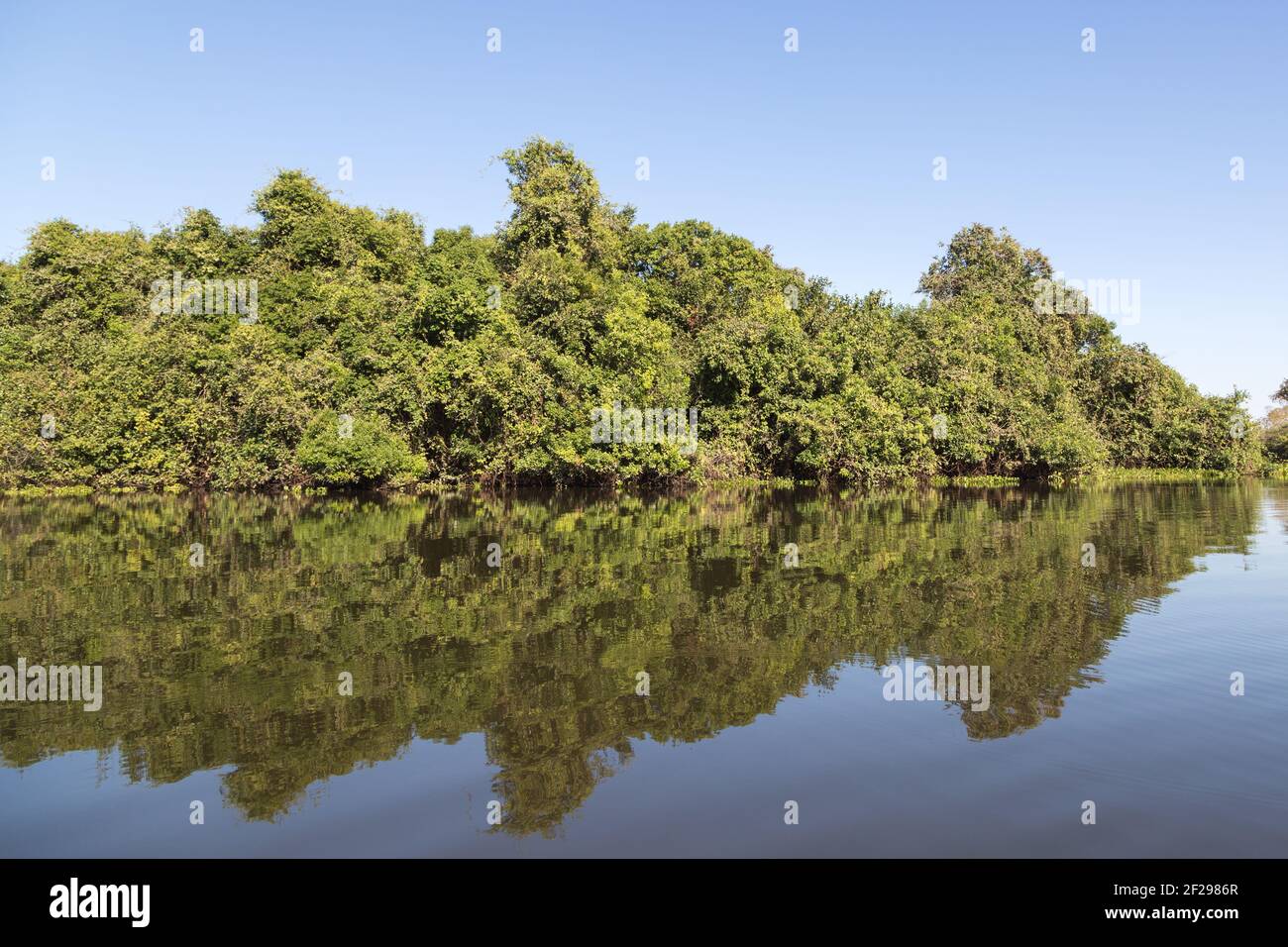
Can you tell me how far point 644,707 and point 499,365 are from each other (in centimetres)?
2803

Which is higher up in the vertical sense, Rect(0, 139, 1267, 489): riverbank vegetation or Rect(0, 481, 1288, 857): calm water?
Rect(0, 139, 1267, 489): riverbank vegetation

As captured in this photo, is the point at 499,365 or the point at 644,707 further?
the point at 499,365

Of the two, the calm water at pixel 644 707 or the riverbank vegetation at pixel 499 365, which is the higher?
the riverbank vegetation at pixel 499 365

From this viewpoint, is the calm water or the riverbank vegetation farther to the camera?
the riverbank vegetation

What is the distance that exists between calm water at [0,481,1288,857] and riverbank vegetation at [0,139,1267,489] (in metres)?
19.2

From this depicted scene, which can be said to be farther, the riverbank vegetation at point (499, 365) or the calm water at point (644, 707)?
the riverbank vegetation at point (499, 365)

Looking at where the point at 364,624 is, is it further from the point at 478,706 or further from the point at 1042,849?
the point at 1042,849

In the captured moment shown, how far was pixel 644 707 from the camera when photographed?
7.91 m

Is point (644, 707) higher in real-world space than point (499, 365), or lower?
lower

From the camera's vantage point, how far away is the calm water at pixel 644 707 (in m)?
5.65

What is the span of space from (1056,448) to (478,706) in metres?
40.0

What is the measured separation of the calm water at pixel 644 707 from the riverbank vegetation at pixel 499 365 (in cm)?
1920

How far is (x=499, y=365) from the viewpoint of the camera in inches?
1361

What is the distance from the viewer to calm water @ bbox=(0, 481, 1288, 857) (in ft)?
18.5
